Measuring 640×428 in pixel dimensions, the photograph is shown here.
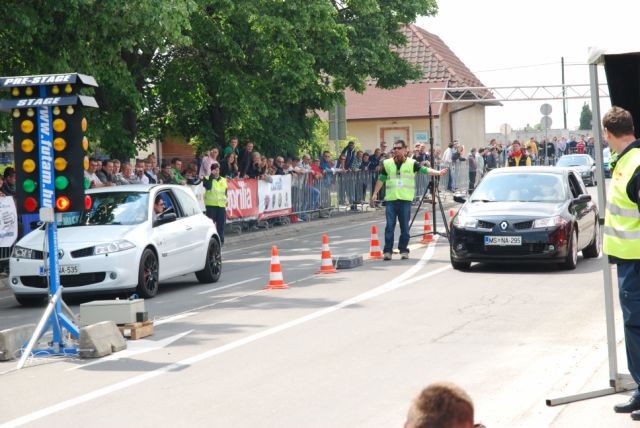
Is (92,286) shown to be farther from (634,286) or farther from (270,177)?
(270,177)

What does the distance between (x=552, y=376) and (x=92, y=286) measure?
7745 mm

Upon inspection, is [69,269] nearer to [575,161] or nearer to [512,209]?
[512,209]

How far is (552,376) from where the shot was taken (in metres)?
8.82

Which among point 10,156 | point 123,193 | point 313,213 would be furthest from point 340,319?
point 10,156

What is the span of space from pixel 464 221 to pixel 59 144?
25.3 feet

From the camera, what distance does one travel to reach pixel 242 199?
1080 inches

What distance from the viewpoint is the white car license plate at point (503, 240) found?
53.1 ft

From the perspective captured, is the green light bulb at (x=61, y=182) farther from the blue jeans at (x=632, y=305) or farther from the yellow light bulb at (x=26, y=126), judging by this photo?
the blue jeans at (x=632, y=305)

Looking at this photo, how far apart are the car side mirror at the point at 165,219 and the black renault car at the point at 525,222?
4.16 m

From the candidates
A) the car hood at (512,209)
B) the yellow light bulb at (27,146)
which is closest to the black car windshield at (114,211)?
the car hood at (512,209)

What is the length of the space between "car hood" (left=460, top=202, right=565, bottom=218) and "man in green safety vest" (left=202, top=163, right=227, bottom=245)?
26.4 ft

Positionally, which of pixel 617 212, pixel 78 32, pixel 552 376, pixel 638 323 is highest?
pixel 78 32

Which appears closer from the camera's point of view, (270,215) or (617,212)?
(617,212)

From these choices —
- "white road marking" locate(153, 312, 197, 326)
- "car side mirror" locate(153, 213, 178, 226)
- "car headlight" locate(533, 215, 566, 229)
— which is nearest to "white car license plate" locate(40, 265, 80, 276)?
"car side mirror" locate(153, 213, 178, 226)
